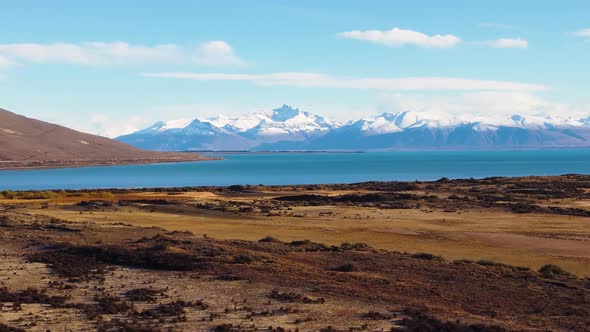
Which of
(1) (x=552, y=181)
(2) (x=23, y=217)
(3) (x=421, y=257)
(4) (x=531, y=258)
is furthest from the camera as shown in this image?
(1) (x=552, y=181)

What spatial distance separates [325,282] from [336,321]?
623 cm

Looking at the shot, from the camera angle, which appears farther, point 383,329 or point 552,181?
point 552,181

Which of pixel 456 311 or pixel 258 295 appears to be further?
pixel 258 295

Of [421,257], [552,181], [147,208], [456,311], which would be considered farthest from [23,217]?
[552,181]

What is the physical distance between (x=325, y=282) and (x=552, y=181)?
307ft

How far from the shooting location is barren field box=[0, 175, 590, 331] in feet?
81.0

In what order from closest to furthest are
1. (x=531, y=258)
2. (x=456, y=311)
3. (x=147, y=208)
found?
(x=456, y=311)
(x=531, y=258)
(x=147, y=208)

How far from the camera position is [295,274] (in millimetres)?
32312

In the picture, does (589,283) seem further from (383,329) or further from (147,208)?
(147,208)

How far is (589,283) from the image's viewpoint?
31.4 m

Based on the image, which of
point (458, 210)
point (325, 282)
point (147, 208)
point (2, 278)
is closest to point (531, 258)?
point (325, 282)

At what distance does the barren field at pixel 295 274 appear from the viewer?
2470 centimetres

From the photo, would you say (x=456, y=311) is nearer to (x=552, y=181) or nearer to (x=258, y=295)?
(x=258, y=295)

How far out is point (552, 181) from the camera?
116312 mm
